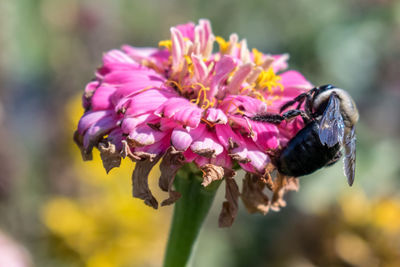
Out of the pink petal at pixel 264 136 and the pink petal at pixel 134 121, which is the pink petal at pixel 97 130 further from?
the pink petal at pixel 264 136

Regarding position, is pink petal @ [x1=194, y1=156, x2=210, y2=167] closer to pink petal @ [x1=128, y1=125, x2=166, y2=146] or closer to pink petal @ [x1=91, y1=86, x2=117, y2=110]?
pink petal @ [x1=128, y1=125, x2=166, y2=146]

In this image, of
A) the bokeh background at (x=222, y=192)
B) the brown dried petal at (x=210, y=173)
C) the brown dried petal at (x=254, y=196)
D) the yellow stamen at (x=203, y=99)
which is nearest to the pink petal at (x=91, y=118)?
the yellow stamen at (x=203, y=99)

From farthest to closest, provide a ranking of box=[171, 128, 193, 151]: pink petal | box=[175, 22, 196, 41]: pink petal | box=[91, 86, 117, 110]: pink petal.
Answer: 1. box=[175, 22, 196, 41]: pink petal
2. box=[91, 86, 117, 110]: pink petal
3. box=[171, 128, 193, 151]: pink petal

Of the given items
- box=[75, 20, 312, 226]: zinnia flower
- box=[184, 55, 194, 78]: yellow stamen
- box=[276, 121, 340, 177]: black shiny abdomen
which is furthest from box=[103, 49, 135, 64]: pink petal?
box=[276, 121, 340, 177]: black shiny abdomen

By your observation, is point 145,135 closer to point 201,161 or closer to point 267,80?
point 201,161

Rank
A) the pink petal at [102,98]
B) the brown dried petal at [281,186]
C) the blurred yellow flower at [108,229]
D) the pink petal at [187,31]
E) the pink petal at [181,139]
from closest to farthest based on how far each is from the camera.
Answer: the pink petal at [181,139]
the pink petal at [102,98]
the brown dried petal at [281,186]
the pink petal at [187,31]
the blurred yellow flower at [108,229]

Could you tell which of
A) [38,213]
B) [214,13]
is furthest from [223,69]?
[214,13]

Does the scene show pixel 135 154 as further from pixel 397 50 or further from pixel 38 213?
pixel 397 50

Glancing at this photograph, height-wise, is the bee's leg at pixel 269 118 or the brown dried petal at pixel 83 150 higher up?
the bee's leg at pixel 269 118
